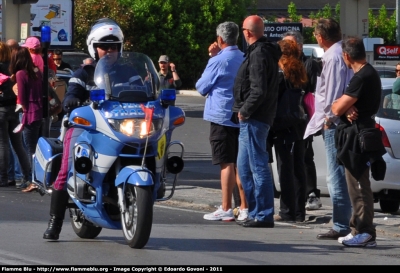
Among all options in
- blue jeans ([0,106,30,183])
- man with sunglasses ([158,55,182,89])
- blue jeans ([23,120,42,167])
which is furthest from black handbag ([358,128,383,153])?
man with sunglasses ([158,55,182,89])

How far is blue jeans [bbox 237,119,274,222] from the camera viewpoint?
9.51 metres

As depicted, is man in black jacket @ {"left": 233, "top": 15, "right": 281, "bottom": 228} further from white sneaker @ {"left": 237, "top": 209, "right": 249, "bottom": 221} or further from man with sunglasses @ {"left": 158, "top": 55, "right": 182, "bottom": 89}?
man with sunglasses @ {"left": 158, "top": 55, "right": 182, "bottom": 89}

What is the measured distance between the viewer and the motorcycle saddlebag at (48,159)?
8672mm

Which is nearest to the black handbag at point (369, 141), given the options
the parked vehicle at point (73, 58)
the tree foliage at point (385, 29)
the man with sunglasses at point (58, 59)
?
the man with sunglasses at point (58, 59)

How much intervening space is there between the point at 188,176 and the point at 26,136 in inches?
106

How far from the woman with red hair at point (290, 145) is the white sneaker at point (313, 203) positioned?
0.70m

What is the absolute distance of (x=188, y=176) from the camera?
47.1 ft

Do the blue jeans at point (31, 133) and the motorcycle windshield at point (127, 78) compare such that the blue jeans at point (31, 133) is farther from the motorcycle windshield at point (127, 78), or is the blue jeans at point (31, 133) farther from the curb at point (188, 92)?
the curb at point (188, 92)

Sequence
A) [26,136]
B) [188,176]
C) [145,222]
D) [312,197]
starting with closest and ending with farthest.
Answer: [145,222]
[312,197]
[26,136]
[188,176]

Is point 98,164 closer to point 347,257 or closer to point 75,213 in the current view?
point 75,213

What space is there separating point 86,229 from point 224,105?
7.12ft

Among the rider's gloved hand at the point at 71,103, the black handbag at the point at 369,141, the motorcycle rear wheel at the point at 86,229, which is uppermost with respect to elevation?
the rider's gloved hand at the point at 71,103

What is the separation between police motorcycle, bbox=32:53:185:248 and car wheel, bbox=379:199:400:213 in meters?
3.99

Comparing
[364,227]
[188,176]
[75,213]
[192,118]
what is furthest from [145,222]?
[192,118]
